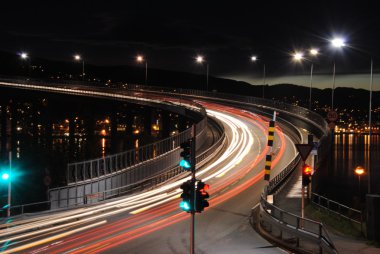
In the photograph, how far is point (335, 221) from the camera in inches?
816

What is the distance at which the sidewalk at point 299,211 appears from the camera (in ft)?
48.8

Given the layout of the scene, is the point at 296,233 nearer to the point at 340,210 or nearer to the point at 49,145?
the point at 340,210

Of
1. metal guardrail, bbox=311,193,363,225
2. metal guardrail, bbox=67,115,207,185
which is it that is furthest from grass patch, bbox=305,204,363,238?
metal guardrail, bbox=67,115,207,185

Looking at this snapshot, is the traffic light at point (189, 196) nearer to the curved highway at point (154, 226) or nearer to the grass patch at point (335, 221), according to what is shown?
the curved highway at point (154, 226)

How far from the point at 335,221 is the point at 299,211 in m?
2.40

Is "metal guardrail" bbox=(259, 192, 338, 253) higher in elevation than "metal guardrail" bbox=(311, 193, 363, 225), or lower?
higher

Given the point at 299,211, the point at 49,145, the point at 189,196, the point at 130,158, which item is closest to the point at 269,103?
the point at 130,158

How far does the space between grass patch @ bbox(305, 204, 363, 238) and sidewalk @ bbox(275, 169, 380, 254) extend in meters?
0.49

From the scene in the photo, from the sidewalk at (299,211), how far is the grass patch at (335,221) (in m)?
0.49

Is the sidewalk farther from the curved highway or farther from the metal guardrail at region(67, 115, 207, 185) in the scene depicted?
the metal guardrail at region(67, 115, 207, 185)

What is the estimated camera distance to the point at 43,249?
17.4 m

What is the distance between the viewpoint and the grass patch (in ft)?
61.4

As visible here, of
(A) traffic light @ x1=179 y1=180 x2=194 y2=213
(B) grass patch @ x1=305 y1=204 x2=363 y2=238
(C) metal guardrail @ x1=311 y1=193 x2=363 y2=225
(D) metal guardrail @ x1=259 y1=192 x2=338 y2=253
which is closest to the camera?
(D) metal guardrail @ x1=259 y1=192 x2=338 y2=253

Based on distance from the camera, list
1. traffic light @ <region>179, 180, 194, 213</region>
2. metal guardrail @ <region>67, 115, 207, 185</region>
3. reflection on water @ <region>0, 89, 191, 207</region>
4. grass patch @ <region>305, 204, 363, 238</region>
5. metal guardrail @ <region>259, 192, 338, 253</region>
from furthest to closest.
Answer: reflection on water @ <region>0, 89, 191, 207</region>, metal guardrail @ <region>67, 115, 207, 185</region>, grass patch @ <region>305, 204, 363, 238</region>, traffic light @ <region>179, 180, 194, 213</region>, metal guardrail @ <region>259, 192, 338, 253</region>
